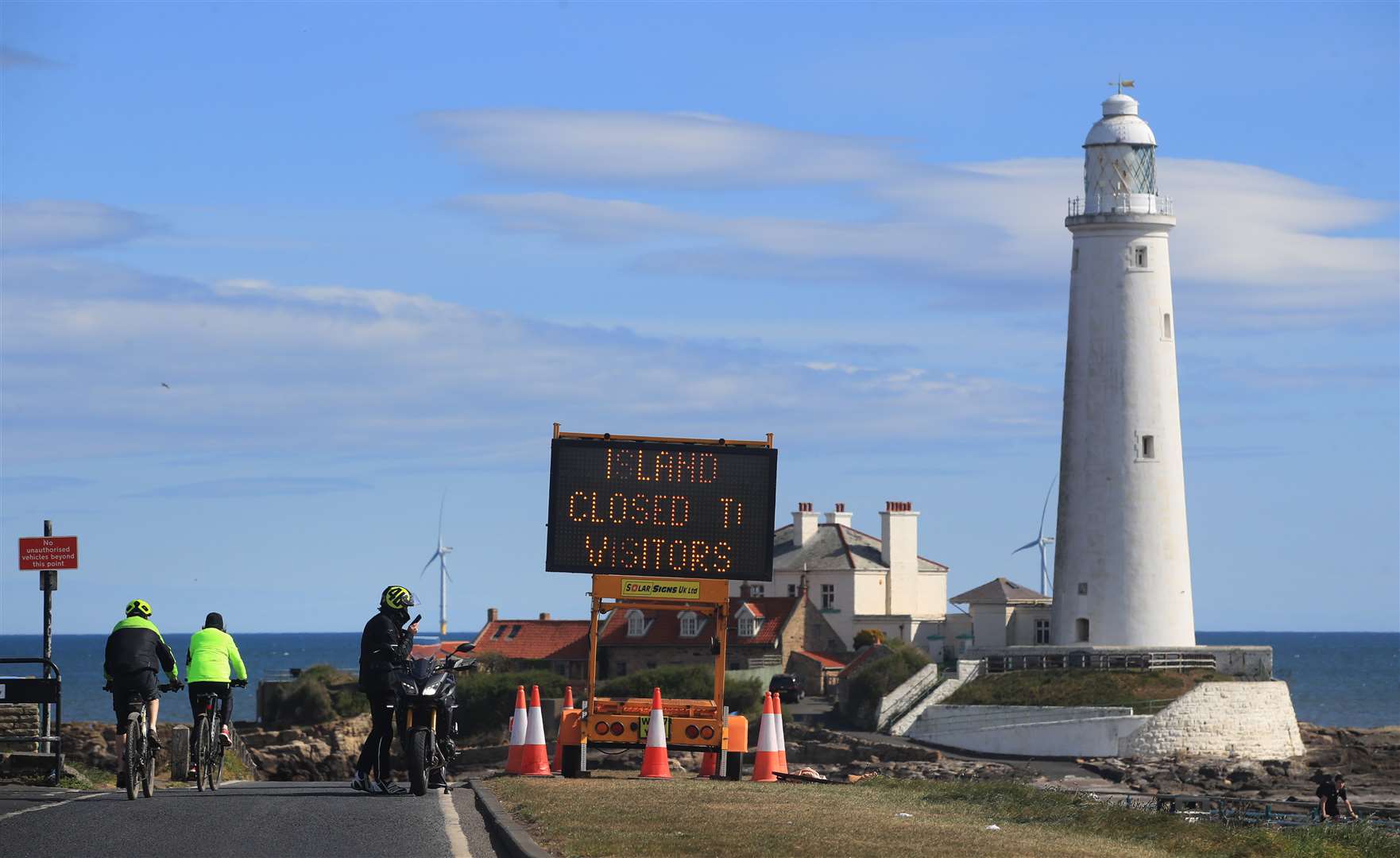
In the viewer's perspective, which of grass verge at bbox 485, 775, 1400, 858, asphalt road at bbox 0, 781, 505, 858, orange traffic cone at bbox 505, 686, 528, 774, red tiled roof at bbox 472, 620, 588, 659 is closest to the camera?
asphalt road at bbox 0, 781, 505, 858

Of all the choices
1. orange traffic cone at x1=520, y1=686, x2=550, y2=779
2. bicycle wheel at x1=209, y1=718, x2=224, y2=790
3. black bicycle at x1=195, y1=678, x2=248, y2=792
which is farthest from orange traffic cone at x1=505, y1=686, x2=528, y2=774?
black bicycle at x1=195, y1=678, x2=248, y2=792

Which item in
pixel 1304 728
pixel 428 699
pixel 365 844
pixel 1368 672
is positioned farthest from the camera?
pixel 1368 672

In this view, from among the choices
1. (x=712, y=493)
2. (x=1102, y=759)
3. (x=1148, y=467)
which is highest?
(x=1148, y=467)

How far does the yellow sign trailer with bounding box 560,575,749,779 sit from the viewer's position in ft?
82.3

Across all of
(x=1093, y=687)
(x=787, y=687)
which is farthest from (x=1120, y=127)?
(x=787, y=687)

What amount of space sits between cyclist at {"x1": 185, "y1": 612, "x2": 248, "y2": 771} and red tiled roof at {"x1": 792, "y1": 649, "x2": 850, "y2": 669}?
2439 inches

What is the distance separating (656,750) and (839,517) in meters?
72.4

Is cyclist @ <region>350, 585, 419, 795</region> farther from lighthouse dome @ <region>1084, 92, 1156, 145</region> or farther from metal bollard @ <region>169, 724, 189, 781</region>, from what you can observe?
lighthouse dome @ <region>1084, 92, 1156, 145</region>

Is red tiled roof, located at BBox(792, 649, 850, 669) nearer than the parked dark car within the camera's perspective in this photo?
No

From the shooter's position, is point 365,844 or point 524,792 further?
point 524,792

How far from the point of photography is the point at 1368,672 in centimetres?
19275

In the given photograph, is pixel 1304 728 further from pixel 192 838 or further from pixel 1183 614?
pixel 192 838

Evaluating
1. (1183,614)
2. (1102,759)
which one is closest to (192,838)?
(1102,759)

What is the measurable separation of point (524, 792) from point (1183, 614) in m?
44.8
